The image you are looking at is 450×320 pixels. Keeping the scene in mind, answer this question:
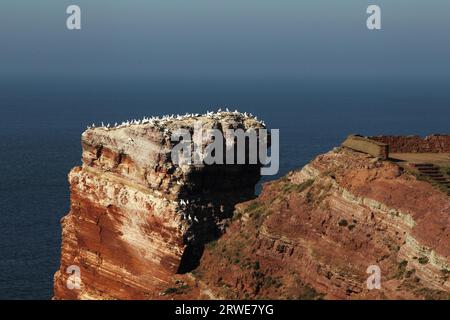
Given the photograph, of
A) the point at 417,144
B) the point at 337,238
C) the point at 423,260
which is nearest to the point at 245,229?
the point at 337,238

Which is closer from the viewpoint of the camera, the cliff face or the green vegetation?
the green vegetation

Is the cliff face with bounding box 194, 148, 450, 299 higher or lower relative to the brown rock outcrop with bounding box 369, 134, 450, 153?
lower

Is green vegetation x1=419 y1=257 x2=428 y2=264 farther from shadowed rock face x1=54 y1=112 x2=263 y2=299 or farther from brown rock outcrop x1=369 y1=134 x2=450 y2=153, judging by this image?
brown rock outcrop x1=369 y1=134 x2=450 y2=153

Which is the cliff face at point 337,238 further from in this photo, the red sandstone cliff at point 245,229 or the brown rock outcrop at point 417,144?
the brown rock outcrop at point 417,144

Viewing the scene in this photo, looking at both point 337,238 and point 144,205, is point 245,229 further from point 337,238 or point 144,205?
point 337,238

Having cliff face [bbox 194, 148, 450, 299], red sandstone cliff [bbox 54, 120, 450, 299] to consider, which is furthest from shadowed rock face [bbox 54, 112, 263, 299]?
cliff face [bbox 194, 148, 450, 299]

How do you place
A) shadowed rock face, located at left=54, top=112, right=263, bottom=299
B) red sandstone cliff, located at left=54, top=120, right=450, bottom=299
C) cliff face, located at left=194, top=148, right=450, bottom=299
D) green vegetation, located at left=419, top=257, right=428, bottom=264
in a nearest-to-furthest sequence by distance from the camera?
1. green vegetation, located at left=419, top=257, right=428, bottom=264
2. cliff face, located at left=194, top=148, right=450, bottom=299
3. red sandstone cliff, located at left=54, top=120, right=450, bottom=299
4. shadowed rock face, located at left=54, top=112, right=263, bottom=299
